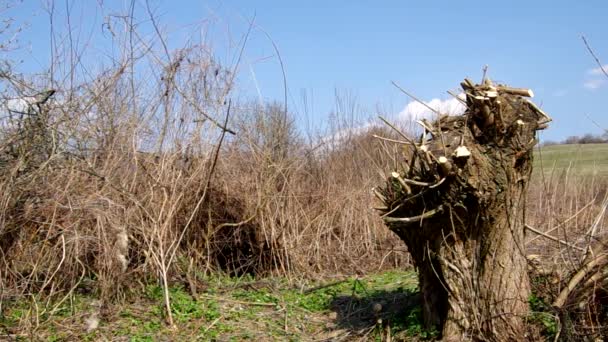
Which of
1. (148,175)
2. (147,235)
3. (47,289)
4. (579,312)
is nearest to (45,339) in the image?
(47,289)

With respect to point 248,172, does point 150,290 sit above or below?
below

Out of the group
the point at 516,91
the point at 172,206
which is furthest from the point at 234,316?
the point at 516,91

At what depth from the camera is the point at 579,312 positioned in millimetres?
4164

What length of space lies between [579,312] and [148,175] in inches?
161

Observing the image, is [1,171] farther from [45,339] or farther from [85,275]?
[45,339]

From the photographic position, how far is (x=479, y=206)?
420 cm

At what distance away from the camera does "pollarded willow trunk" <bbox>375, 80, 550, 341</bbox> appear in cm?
416

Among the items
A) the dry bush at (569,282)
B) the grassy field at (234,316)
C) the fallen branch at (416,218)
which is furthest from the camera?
the grassy field at (234,316)

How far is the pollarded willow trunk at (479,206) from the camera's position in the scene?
4.16 meters

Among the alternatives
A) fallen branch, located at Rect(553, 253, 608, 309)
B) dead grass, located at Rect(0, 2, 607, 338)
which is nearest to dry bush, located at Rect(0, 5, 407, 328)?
dead grass, located at Rect(0, 2, 607, 338)

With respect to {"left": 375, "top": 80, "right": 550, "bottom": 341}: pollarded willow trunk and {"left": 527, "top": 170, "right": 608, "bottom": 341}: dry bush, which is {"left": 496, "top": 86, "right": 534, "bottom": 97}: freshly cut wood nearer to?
{"left": 375, "top": 80, "right": 550, "bottom": 341}: pollarded willow trunk

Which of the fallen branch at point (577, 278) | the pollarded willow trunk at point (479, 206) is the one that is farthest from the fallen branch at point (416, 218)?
the fallen branch at point (577, 278)

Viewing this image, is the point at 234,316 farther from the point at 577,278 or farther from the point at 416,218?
the point at 577,278

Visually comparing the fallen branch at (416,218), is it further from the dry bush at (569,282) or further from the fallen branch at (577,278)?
the fallen branch at (577,278)
